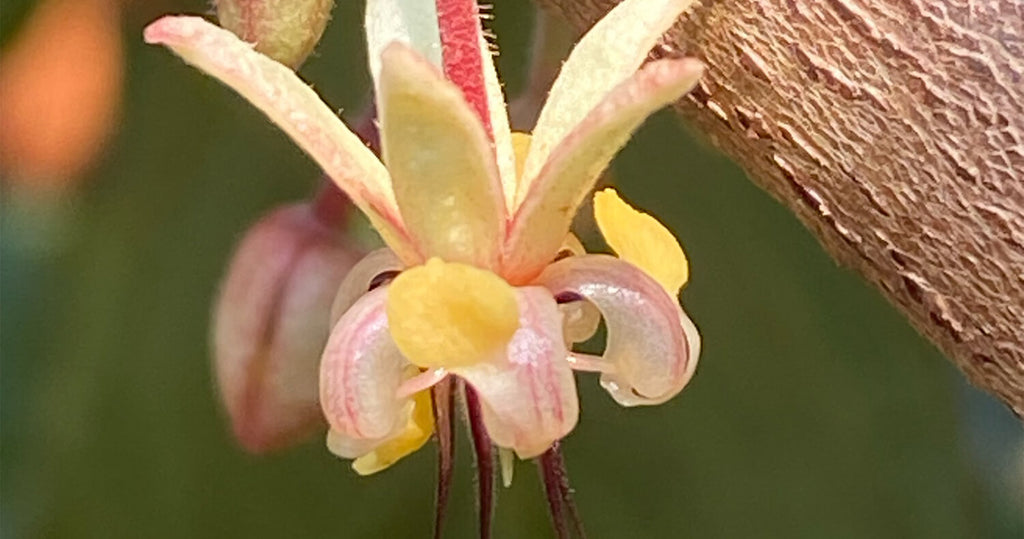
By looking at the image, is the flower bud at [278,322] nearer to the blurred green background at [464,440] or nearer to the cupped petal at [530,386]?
the cupped petal at [530,386]

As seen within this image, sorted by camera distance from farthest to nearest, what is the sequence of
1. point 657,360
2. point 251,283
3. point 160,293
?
point 160,293 → point 251,283 → point 657,360

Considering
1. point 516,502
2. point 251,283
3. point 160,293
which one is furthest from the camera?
point 160,293

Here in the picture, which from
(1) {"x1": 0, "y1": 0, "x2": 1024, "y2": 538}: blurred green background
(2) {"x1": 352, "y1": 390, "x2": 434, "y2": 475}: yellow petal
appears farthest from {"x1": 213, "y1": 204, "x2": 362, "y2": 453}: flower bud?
(1) {"x1": 0, "y1": 0, "x2": 1024, "y2": 538}: blurred green background

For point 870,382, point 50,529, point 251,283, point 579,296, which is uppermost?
point 579,296

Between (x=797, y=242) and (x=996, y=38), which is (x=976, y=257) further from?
(x=797, y=242)

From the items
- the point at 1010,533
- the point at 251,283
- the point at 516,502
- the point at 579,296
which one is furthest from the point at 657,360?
the point at 1010,533

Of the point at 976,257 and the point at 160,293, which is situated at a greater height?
the point at 976,257

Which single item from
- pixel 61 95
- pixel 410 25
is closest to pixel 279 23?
pixel 410 25
